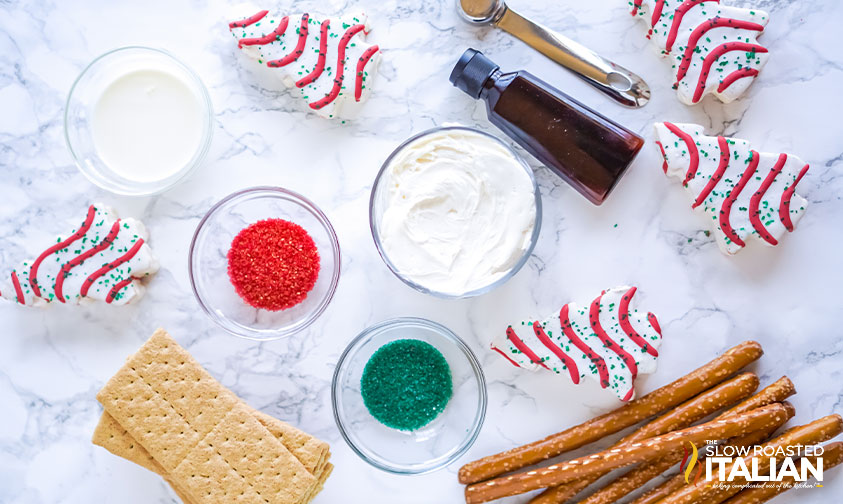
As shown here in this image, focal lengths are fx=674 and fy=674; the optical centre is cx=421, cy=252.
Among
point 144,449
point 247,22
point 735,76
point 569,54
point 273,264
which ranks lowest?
point 144,449

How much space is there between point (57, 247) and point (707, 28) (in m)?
1.60

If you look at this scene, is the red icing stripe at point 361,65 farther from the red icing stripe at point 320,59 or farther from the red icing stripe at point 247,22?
the red icing stripe at point 247,22

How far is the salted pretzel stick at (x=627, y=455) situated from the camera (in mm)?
1490

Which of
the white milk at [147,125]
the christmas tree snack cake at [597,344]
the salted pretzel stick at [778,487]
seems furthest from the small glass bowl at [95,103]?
the salted pretzel stick at [778,487]

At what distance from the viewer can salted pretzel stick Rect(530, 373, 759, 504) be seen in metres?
1.55

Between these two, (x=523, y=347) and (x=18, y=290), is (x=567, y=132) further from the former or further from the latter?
(x=18, y=290)

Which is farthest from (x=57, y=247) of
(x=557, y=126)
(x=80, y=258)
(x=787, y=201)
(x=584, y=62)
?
(x=787, y=201)

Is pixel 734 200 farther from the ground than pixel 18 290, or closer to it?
farther from the ground

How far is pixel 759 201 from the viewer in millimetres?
1560

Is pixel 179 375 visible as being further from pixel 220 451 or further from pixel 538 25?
pixel 538 25

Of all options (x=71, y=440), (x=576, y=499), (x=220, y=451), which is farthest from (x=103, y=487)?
(x=576, y=499)

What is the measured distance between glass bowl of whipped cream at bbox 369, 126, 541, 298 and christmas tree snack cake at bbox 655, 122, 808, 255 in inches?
14.1

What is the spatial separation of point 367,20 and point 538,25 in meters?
0.41

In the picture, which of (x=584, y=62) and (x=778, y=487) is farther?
(x=584, y=62)
